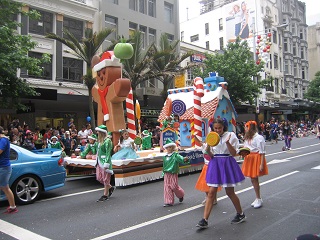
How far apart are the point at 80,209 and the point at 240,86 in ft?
70.6

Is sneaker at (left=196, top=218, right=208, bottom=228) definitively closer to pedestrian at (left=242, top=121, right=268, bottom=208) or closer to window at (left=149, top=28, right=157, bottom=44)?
A: pedestrian at (left=242, top=121, right=268, bottom=208)

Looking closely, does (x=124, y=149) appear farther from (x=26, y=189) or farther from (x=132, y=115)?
(x=26, y=189)

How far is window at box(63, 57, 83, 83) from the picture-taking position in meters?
22.7

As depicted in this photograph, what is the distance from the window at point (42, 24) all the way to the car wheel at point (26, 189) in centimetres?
1623

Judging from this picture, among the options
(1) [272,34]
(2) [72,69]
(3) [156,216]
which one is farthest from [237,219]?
(1) [272,34]

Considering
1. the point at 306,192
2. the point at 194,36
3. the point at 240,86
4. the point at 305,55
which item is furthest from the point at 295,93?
the point at 306,192

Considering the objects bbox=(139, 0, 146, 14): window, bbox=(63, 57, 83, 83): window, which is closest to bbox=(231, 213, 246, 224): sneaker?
bbox=(63, 57, 83, 83): window

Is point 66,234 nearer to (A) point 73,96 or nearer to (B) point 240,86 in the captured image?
(A) point 73,96

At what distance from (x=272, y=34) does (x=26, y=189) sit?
149 ft

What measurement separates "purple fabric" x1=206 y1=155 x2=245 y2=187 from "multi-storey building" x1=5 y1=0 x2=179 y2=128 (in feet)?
49.0

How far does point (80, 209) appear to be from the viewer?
6.93 m

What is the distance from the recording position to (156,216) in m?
6.18

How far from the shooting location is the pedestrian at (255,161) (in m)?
6.58

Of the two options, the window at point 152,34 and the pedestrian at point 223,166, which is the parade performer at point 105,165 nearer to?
the pedestrian at point 223,166
